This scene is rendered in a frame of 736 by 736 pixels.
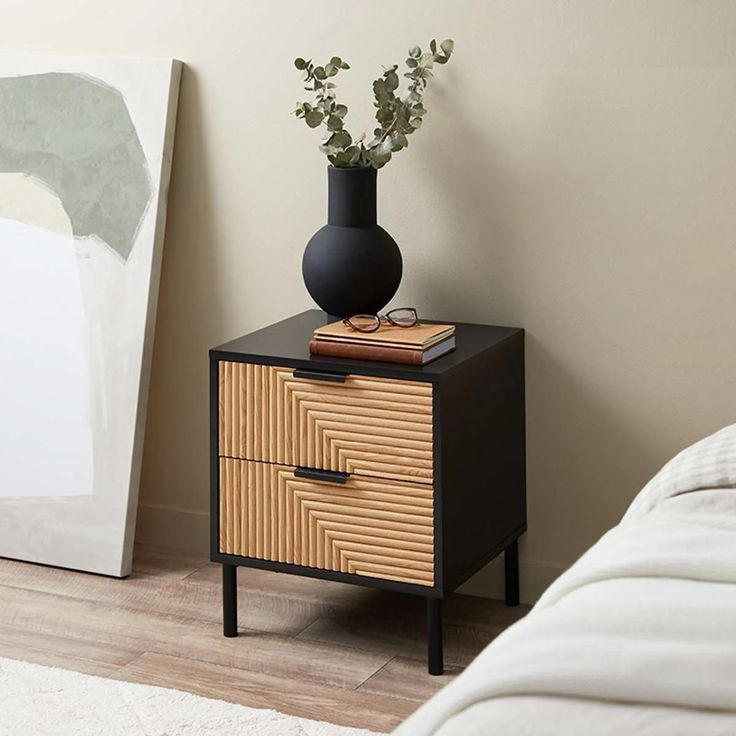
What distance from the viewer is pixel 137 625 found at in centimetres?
275

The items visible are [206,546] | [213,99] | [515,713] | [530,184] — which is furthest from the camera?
[206,546]

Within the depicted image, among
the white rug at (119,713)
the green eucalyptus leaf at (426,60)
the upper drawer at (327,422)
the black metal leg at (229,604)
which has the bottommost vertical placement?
the white rug at (119,713)

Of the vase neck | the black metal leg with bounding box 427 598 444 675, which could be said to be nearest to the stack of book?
the vase neck

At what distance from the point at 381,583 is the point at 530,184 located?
89cm

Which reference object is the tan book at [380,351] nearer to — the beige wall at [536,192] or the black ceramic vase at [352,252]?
the black ceramic vase at [352,252]

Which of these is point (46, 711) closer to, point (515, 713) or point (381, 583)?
point (381, 583)

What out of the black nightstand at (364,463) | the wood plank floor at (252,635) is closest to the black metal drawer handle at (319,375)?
the black nightstand at (364,463)

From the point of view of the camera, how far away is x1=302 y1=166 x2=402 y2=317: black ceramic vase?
261 centimetres

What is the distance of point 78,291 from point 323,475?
2.96 feet

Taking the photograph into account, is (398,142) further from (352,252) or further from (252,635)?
A: (252,635)

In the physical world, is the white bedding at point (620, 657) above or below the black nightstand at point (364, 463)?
above

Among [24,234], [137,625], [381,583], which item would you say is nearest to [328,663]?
[381,583]

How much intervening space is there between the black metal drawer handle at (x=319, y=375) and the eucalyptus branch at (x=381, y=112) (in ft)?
1.50

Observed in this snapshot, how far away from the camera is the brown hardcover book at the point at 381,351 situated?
2.42 meters
